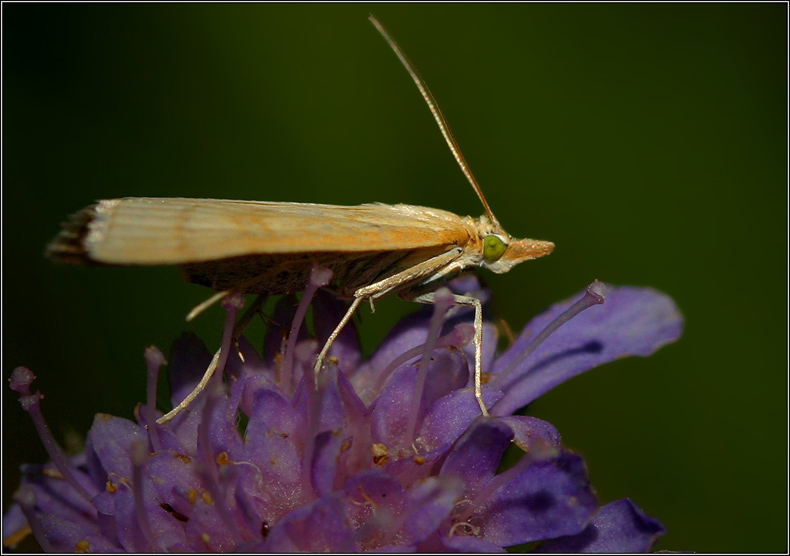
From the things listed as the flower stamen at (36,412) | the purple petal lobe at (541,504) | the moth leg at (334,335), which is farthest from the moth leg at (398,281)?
the flower stamen at (36,412)

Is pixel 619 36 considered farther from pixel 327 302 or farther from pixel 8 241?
pixel 8 241

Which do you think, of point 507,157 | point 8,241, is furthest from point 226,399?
point 507,157

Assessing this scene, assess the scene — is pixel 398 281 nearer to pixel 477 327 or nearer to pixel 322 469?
pixel 477 327

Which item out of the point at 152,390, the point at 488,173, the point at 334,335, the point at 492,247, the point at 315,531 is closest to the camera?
Answer: the point at 315,531

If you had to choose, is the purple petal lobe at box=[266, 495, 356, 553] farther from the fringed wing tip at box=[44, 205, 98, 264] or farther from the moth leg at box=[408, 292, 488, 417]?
the fringed wing tip at box=[44, 205, 98, 264]

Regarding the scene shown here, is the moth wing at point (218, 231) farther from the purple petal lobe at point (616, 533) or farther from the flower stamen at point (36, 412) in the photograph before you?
the purple petal lobe at point (616, 533)

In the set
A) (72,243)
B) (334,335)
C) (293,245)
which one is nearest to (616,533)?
(334,335)
